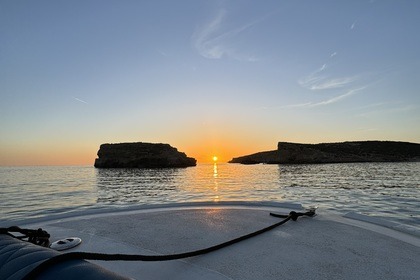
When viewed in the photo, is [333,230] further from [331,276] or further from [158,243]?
[158,243]

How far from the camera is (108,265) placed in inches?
127

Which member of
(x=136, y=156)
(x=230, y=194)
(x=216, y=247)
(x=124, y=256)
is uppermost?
(x=136, y=156)

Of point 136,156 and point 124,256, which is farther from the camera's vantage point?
point 136,156

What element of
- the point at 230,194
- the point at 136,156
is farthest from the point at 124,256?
the point at 136,156

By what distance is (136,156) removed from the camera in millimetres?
116500

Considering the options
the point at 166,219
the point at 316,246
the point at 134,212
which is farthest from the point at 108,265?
the point at 134,212

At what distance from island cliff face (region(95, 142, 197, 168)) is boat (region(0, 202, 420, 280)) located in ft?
372

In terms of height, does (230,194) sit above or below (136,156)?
below

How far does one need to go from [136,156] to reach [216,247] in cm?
11766

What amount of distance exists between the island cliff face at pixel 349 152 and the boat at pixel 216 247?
462 feet

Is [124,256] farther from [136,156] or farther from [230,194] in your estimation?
[136,156]

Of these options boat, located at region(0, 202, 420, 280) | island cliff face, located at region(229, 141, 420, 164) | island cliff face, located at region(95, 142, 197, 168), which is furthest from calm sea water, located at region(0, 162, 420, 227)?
island cliff face, located at region(229, 141, 420, 164)

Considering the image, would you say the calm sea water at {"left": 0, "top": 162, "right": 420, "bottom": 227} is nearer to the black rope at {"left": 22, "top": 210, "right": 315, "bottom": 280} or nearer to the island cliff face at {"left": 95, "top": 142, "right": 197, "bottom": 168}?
the black rope at {"left": 22, "top": 210, "right": 315, "bottom": 280}

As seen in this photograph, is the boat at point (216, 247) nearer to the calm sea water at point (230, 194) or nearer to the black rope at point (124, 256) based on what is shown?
the black rope at point (124, 256)
